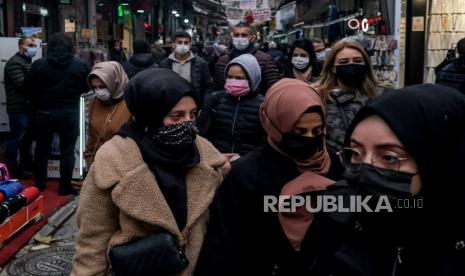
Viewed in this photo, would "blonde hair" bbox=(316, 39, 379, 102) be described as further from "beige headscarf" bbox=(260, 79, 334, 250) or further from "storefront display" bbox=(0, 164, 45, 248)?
"storefront display" bbox=(0, 164, 45, 248)

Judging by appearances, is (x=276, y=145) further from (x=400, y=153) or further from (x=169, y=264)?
(x=400, y=153)

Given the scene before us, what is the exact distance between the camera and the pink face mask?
15.3ft

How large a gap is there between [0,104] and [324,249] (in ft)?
26.6

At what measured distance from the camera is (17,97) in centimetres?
836

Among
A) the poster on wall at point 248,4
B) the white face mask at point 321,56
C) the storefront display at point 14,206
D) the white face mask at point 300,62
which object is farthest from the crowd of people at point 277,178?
the poster on wall at point 248,4

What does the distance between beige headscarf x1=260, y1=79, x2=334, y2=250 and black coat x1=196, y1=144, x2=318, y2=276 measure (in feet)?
0.16

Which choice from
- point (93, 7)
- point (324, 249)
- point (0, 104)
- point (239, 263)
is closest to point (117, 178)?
point (239, 263)

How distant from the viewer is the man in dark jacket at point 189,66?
27.4 ft

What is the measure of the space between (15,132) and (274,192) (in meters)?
6.73

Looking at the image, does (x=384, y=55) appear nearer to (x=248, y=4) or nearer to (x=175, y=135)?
(x=175, y=135)

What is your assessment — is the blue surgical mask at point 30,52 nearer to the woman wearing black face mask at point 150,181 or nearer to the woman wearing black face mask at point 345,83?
the woman wearing black face mask at point 345,83

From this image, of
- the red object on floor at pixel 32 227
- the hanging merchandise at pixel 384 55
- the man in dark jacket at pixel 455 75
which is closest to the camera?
the red object on floor at pixel 32 227

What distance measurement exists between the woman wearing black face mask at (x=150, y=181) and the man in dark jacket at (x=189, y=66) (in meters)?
5.24

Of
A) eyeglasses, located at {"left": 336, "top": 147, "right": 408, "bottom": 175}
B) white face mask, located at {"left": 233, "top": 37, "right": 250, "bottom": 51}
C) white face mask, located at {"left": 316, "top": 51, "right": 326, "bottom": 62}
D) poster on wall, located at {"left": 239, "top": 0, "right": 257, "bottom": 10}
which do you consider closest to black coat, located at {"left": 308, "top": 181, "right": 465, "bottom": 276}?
eyeglasses, located at {"left": 336, "top": 147, "right": 408, "bottom": 175}
